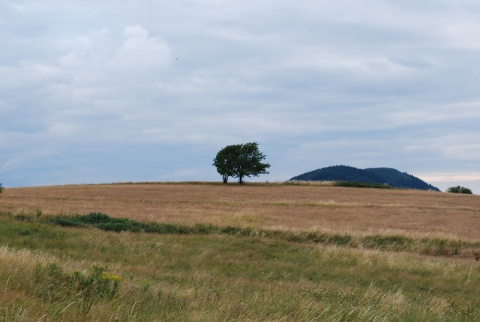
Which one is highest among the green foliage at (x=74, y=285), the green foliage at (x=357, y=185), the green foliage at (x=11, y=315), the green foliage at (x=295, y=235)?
the green foliage at (x=357, y=185)

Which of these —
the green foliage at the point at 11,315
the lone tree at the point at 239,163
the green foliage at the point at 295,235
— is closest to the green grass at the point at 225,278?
the green foliage at the point at 11,315

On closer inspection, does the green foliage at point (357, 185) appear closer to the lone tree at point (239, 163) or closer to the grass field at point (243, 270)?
the lone tree at point (239, 163)

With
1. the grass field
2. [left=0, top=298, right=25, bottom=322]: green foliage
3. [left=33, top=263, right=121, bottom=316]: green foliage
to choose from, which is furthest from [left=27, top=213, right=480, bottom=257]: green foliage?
[left=0, top=298, right=25, bottom=322]: green foliage

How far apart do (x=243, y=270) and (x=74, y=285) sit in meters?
10.4

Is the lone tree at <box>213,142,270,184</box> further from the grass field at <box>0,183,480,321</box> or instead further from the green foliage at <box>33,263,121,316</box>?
the green foliage at <box>33,263,121,316</box>

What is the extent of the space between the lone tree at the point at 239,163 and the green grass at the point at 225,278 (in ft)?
208

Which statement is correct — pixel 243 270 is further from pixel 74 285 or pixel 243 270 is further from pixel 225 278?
pixel 74 285

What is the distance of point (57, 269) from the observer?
8492mm

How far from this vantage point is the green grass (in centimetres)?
665

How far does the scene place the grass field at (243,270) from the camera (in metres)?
6.87

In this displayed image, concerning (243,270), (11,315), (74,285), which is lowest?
(243,270)

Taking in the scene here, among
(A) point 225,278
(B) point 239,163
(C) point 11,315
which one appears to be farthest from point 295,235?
(B) point 239,163

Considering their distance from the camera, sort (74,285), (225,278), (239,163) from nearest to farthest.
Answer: (74,285)
(225,278)
(239,163)

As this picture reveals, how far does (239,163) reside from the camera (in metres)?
91.8
